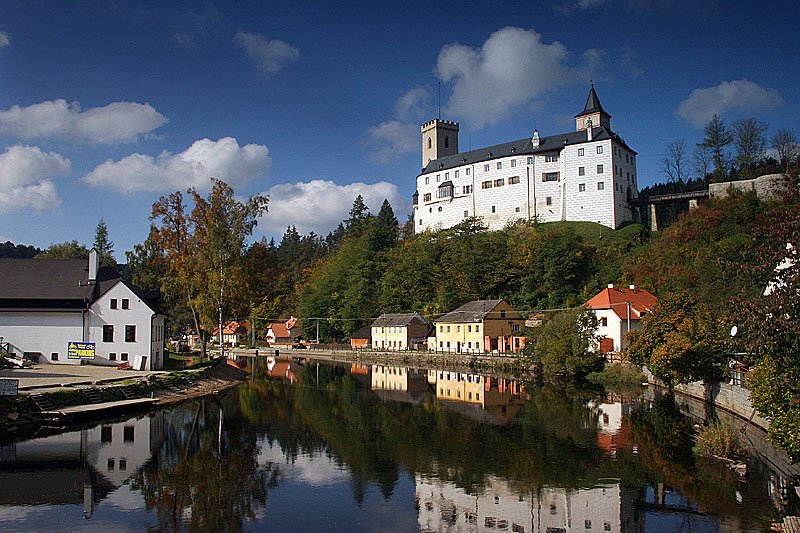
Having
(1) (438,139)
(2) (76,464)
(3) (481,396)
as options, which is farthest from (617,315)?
(1) (438,139)

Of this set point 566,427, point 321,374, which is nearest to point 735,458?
point 566,427

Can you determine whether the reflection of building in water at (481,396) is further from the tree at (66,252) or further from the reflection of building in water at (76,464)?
the tree at (66,252)

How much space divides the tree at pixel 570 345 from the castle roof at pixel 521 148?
1507 inches

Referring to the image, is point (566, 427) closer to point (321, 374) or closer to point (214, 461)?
point (214, 461)

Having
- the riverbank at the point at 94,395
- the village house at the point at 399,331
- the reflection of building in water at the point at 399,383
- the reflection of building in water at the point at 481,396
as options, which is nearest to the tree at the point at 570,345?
the reflection of building in water at the point at 481,396

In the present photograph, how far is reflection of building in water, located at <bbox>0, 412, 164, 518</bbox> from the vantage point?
15.4m

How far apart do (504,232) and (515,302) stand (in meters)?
12.7

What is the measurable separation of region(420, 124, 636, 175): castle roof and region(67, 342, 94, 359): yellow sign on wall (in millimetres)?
59593

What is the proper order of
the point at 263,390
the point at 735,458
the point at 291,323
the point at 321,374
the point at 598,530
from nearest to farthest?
the point at 598,530 → the point at 735,458 → the point at 263,390 → the point at 321,374 → the point at 291,323

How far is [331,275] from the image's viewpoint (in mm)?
91562

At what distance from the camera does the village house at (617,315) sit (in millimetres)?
47844

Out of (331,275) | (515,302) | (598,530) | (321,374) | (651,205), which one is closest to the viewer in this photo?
(598,530)

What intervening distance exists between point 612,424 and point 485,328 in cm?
3512

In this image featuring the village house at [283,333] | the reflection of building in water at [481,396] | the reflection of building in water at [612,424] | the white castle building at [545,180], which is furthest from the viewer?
the village house at [283,333]
